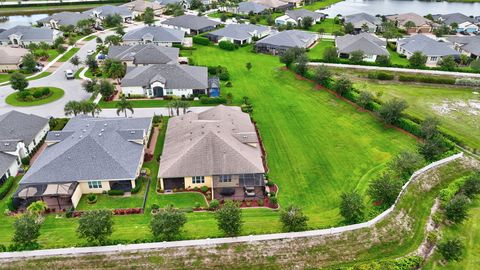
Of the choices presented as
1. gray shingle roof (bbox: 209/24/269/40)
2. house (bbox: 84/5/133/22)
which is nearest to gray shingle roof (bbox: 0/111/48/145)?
gray shingle roof (bbox: 209/24/269/40)

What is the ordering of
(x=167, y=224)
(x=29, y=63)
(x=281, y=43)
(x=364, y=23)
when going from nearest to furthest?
(x=167, y=224) → (x=29, y=63) → (x=281, y=43) → (x=364, y=23)

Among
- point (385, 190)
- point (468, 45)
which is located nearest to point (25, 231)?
point (385, 190)

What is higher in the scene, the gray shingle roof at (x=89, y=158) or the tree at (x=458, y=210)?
the gray shingle roof at (x=89, y=158)

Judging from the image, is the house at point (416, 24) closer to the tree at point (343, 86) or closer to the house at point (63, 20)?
the tree at point (343, 86)

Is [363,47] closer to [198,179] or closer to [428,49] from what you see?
[428,49]

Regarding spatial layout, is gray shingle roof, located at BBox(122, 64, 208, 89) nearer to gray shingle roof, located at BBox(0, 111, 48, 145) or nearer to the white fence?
gray shingle roof, located at BBox(0, 111, 48, 145)

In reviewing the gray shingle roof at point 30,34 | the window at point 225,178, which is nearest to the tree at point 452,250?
the window at point 225,178
